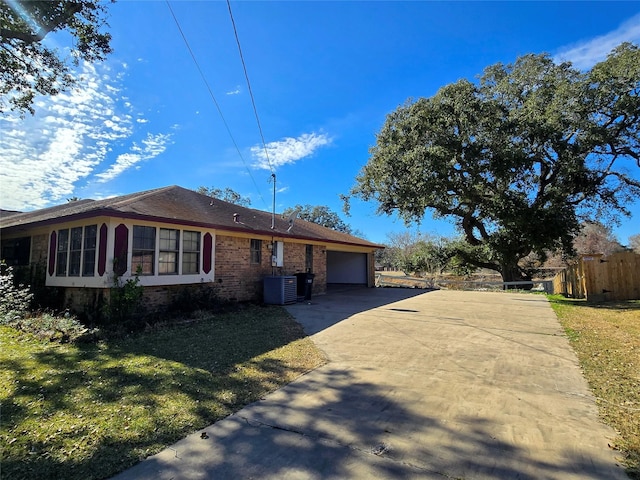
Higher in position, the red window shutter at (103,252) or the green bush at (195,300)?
the red window shutter at (103,252)

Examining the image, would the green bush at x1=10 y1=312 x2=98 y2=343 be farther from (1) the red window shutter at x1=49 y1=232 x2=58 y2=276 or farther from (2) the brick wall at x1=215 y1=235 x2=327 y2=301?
(2) the brick wall at x1=215 y1=235 x2=327 y2=301

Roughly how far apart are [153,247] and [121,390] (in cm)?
532

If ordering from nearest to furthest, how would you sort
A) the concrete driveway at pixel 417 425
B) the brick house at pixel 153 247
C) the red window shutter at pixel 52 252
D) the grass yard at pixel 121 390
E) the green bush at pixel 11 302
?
the concrete driveway at pixel 417 425 < the grass yard at pixel 121 390 < the brick house at pixel 153 247 < the green bush at pixel 11 302 < the red window shutter at pixel 52 252

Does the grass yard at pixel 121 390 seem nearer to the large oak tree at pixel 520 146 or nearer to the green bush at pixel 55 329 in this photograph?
the green bush at pixel 55 329

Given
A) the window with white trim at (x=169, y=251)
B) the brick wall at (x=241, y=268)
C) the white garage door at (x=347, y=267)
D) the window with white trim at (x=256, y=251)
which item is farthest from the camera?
the white garage door at (x=347, y=267)

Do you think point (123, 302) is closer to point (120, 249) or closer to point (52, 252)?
point (120, 249)

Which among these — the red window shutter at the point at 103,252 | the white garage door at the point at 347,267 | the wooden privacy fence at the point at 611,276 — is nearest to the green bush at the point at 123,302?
the red window shutter at the point at 103,252

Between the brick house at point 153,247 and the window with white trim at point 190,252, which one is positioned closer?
the brick house at point 153,247

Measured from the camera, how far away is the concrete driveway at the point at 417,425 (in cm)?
257

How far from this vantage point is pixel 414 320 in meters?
8.88

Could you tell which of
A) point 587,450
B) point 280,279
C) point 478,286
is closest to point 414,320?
point 280,279

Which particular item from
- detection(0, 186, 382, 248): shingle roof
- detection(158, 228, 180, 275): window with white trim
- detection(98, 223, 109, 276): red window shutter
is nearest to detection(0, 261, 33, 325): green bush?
detection(0, 186, 382, 248): shingle roof

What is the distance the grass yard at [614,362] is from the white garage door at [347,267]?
12008 mm

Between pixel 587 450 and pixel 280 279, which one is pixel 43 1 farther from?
pixel 587 450
